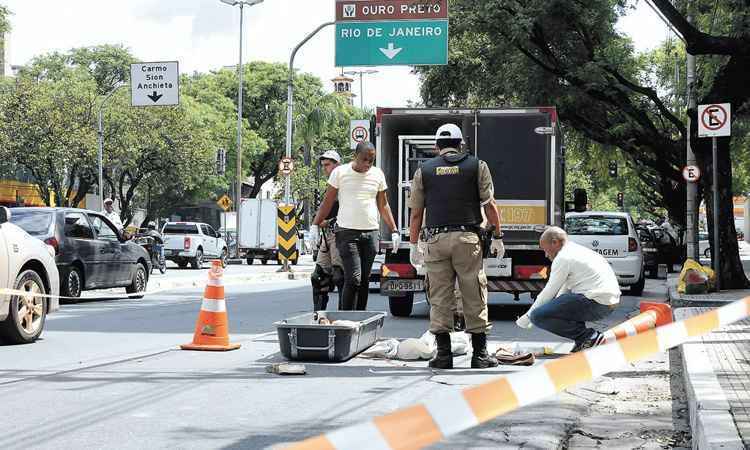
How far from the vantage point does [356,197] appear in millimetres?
10266

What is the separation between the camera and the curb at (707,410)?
16.4ft

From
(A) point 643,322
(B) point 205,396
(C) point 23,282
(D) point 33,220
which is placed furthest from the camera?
(D) point 33,220

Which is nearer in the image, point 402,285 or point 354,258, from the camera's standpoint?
point 354,258

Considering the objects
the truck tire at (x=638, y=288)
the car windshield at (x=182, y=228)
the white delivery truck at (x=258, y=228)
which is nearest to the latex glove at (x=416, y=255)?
the truck tire at (x=638, y=288)

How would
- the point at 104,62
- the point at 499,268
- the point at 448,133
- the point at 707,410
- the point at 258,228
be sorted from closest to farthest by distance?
A: the point at 707,410
the point at 448,133
the point at 499,268
the point at 258,228
the point at 104,62

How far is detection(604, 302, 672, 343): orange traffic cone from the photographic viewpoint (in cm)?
922

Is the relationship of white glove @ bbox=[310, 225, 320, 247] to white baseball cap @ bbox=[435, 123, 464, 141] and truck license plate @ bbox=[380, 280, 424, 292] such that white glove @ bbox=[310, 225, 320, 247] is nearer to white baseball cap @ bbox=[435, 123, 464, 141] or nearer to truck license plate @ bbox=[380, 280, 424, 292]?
white baseball cap @ bbox=[435, 123, 464, 141]

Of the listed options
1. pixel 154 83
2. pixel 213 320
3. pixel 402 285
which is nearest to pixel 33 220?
pixel 402 285

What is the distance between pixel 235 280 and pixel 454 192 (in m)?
18.0

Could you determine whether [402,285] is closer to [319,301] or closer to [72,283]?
[319,301]

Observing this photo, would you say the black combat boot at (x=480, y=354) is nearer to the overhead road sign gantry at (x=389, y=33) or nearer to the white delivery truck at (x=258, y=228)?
the overhead road sign gantry at (x=389, y=33)

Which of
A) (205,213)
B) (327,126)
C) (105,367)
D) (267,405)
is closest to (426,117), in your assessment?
(105,367)

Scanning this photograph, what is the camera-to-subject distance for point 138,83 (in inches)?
1213

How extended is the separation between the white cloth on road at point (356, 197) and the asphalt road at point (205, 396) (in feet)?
4.73
